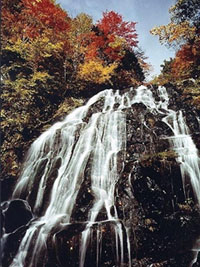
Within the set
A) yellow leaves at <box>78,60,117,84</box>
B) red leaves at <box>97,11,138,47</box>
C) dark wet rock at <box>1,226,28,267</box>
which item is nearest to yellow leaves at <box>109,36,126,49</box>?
red leaves at <box>97,11,138,47</box>

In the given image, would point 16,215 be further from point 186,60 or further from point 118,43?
point 118,43

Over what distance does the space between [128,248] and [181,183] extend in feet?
4.32

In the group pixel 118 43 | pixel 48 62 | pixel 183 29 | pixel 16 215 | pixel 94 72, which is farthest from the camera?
pixel 118 43

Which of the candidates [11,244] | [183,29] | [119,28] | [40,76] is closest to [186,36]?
[183,29]

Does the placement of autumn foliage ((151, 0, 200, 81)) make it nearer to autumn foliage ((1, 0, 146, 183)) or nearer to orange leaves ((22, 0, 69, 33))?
autumn foliage ((1, 0, 146, 183))

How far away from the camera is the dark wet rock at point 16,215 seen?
3955 mm

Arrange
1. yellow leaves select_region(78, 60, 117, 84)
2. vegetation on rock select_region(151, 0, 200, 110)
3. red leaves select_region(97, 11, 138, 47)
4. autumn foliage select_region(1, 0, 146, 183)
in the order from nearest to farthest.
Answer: autumn foliage select_region(1, 0, 146, 183) → vegetation on rock select_region(151, 0, 200, 110) → yellow leaves select_region(78, 60, 117, 84) → red leaves select_region(97, 11, 138, 47)

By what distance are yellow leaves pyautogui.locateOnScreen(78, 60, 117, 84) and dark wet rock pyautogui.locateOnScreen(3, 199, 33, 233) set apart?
455 centimetres

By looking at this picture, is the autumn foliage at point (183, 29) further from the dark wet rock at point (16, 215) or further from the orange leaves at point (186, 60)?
the dark wet rock at point (16, 215)

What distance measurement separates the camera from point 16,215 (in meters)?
4.06

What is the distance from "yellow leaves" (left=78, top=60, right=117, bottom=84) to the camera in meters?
7.67

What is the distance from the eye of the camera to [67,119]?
20.0 feet

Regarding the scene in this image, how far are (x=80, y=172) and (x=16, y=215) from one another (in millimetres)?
1235

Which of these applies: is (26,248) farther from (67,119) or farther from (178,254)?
(67,119)
